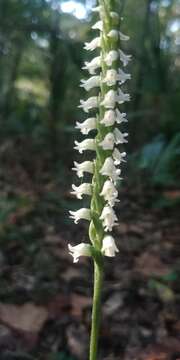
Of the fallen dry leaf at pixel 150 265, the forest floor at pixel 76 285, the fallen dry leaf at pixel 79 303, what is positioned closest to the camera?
the forest floor at pixel 76 285

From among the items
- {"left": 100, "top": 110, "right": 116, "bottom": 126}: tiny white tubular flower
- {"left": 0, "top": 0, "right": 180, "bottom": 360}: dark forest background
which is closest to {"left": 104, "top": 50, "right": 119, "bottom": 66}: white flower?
{"left": 100, "top": 110, "right": 116, "bottom": 126}: tiny white tubular flower

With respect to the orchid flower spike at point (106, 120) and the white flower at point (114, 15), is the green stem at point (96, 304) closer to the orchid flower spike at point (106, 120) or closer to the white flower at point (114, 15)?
the orchid flower spike at point (106, 120)

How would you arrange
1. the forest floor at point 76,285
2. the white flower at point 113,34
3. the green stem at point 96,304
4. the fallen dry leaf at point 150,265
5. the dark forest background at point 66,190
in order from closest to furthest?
the white flower at point 113,34
the green stem at point 96,304
the forest floor at point 76,285
the dark forest background at point 66,190
the fallen dry leaf at point 150,265

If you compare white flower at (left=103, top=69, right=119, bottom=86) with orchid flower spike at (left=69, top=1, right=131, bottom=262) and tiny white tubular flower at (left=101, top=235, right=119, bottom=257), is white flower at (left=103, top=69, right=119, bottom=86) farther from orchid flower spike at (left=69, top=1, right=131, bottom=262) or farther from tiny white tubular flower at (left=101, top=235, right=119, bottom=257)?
tiny white tubular flower at (left=101, top=235, right=119, bottom=257)

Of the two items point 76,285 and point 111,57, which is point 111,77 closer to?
point 111,57

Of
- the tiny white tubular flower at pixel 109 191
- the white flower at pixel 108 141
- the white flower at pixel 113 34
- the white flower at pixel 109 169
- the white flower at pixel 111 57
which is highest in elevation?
the white flower at pixel 113 34

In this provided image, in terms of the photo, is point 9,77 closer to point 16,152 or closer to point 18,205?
point 16,152

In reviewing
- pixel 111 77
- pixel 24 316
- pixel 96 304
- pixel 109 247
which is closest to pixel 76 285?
pixel 24 316

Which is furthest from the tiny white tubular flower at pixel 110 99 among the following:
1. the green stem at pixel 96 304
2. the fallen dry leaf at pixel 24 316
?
the fallen dry leaf at pixel 24 316
